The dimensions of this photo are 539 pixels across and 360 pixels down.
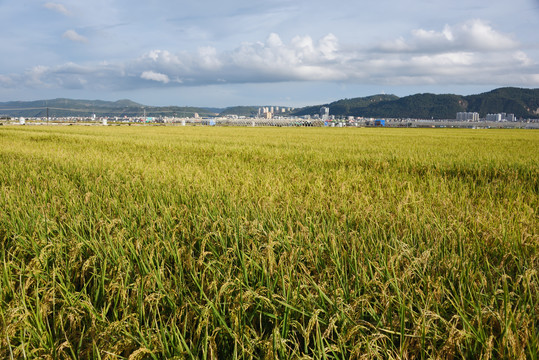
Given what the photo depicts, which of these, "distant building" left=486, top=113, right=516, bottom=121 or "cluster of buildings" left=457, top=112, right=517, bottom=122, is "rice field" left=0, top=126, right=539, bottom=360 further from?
"distant building" left=486, top=113, right=516, bottom=121

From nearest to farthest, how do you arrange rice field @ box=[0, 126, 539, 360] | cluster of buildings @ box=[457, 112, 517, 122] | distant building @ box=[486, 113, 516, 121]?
rice field @ box=[0, 126, 539, 360]
distant building @ box=[486, 113, 516, 121]
cluster of buildings @ box=[457, 112, 517, 122]

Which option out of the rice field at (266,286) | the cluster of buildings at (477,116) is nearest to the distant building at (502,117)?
the cluster of buildings at (477,116)

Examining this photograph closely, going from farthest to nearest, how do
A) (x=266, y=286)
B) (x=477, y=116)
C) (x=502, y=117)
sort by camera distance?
(x=502, y=117)
(x=477, y=116)
(x=266, y=286)

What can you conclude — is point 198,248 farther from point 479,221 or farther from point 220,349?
point 479,221

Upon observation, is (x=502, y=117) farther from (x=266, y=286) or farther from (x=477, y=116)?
(x=266, y=286)

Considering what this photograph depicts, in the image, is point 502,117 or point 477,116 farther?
point 502,117

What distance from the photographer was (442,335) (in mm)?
1293

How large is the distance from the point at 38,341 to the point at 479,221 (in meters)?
2.78

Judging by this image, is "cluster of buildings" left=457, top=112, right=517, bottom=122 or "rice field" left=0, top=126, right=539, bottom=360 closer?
"rice field" left=0, top=126, right=539, bottom=360

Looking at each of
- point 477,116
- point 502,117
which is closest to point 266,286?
point 477,116

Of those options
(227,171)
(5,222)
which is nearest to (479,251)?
(5,222)

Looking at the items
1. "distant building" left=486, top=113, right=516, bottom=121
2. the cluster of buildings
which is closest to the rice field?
the cluster of buildings

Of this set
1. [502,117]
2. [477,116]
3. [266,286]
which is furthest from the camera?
[502,117]

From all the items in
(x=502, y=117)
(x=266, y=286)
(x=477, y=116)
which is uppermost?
(x=477, y=116)
